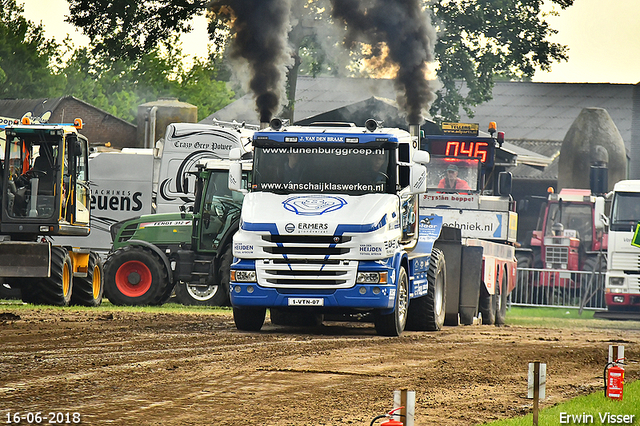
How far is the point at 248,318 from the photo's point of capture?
1548 cm

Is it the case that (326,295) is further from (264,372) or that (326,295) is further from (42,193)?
(42,193)

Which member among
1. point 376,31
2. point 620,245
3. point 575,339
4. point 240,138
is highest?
point 376,31

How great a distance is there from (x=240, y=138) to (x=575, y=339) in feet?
38.0

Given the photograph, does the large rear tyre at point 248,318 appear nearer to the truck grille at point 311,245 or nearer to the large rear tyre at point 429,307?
the truck grille at point 311,245

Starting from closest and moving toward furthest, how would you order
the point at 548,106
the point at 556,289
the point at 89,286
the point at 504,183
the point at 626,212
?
the point at 89,286 → the point at 504,183 → the point at 626,212 → the point at 556,289 → the point at 548,106

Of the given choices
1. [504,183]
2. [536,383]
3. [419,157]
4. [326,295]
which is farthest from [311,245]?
[504,183]

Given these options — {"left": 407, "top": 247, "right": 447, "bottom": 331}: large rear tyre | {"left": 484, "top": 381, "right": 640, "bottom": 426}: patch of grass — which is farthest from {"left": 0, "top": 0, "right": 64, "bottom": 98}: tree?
{"left": 484, "top": 381, "right": 640, "bottom": 426}: patch of grass

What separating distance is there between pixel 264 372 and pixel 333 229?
410cm

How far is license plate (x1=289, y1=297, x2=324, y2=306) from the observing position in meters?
→ 14.4

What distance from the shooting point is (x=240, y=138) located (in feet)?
86.0

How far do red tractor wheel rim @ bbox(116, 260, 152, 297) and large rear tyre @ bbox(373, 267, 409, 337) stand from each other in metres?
7.60

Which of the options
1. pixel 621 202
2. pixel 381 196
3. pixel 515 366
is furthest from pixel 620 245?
pixel 515 366

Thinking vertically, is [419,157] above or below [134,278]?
above

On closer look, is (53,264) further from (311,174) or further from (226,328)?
(311,174)
